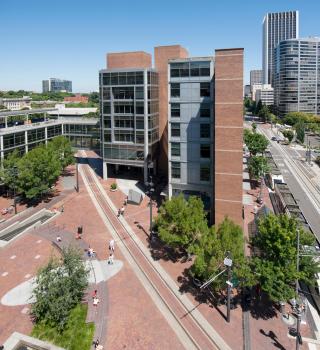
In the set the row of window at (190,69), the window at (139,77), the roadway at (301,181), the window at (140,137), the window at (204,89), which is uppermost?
the window at (139,77)

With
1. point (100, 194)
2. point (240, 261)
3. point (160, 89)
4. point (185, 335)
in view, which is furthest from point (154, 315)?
point (160, 89)

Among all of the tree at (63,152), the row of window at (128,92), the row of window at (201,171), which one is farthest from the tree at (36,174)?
the row of window at (201,171)

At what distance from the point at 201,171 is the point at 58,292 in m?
27.7

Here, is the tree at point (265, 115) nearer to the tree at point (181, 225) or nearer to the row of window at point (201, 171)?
the row of window at point (201, 171)

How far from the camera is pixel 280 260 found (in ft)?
88.5

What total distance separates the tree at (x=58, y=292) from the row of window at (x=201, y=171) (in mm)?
24272

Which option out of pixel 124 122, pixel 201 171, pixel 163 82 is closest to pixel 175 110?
pixel 201 171

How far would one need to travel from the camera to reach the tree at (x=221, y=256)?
88.4 ft

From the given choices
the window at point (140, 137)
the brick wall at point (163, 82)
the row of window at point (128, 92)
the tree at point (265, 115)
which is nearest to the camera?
the row of window at point (128, 92)

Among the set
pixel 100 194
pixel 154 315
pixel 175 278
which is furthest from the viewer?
pixel 100 194

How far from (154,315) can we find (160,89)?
4780cm

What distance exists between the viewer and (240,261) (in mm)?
27422

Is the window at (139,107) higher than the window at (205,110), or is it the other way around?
the window at (139,107)

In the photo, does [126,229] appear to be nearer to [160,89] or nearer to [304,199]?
[160,89]
